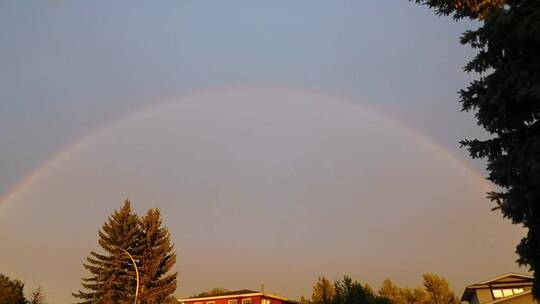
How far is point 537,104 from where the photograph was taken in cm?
1188

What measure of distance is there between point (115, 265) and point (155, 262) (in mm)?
5194

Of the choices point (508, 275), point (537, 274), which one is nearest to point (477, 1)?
point (537, 274)

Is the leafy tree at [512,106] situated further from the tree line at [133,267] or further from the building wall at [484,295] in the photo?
the tree line at [133,267]

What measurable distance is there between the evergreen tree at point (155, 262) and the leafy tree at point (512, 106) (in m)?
50.6

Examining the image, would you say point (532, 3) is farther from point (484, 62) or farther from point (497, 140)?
point (497, 140)

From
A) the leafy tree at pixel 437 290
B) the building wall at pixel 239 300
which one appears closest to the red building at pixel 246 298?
the building wall at pixel 239 300

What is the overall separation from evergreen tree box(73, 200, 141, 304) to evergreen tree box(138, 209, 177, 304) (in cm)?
135

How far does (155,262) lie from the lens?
56.7 metres

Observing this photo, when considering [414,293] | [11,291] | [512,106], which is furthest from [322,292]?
[512,106]

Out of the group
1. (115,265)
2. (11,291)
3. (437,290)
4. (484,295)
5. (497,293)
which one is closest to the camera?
(497,293)

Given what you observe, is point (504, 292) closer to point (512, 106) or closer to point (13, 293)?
point (512, 106)

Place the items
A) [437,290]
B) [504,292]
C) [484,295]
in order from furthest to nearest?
1. [437,290]
2. [484,295]
3. [504,292]

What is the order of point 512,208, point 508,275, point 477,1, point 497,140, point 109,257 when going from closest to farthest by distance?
point 512,208 → point 497,140 → point 477,1 → point 508,275 → point 109,257

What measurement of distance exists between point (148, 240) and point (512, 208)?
177 feet
